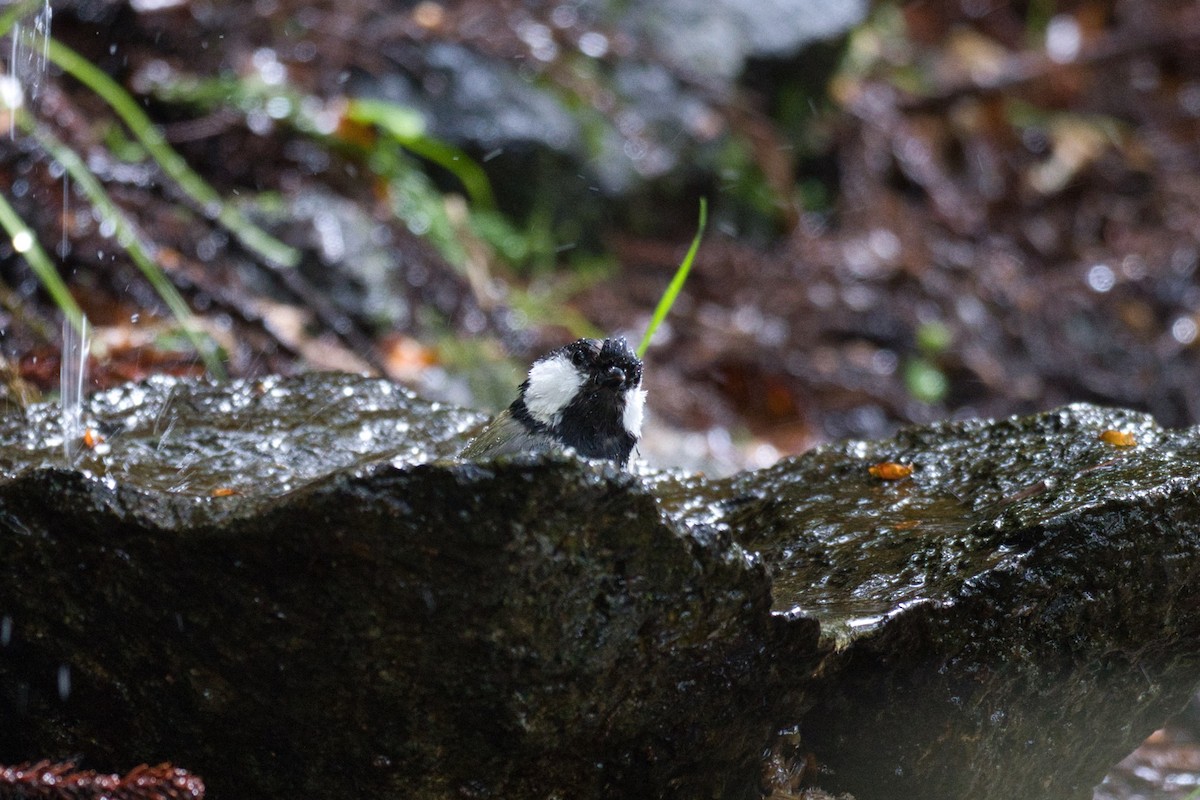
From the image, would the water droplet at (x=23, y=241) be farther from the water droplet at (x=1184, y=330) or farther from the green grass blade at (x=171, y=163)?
the water droplet at (x=1184, y=330)

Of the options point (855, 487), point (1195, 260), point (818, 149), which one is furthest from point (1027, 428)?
point (1195, 260)

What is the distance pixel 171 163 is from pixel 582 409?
7.81 ft

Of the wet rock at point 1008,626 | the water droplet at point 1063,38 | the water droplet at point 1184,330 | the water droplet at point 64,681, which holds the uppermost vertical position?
the water droplet at point 1063,38

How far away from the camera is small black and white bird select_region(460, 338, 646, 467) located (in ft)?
9.48

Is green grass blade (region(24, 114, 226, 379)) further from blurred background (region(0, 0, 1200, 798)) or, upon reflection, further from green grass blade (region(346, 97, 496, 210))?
green grass blade (region(346, 97, 496, 210))

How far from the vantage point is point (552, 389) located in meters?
3.01

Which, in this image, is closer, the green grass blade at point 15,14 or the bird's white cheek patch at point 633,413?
the bird's white cheek patch at point 633,413

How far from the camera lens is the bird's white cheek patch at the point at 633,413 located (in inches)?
119

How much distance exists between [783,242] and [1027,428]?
4.19 m

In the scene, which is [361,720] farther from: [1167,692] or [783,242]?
[783,242]

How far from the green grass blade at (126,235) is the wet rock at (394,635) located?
6.23 feet

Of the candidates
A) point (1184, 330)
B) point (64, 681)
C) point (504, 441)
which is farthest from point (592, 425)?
point (1184, 330)

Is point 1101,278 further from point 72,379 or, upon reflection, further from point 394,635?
point 394,635

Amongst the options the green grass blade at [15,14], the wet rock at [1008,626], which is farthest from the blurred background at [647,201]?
the wet rock at [1008,626]
